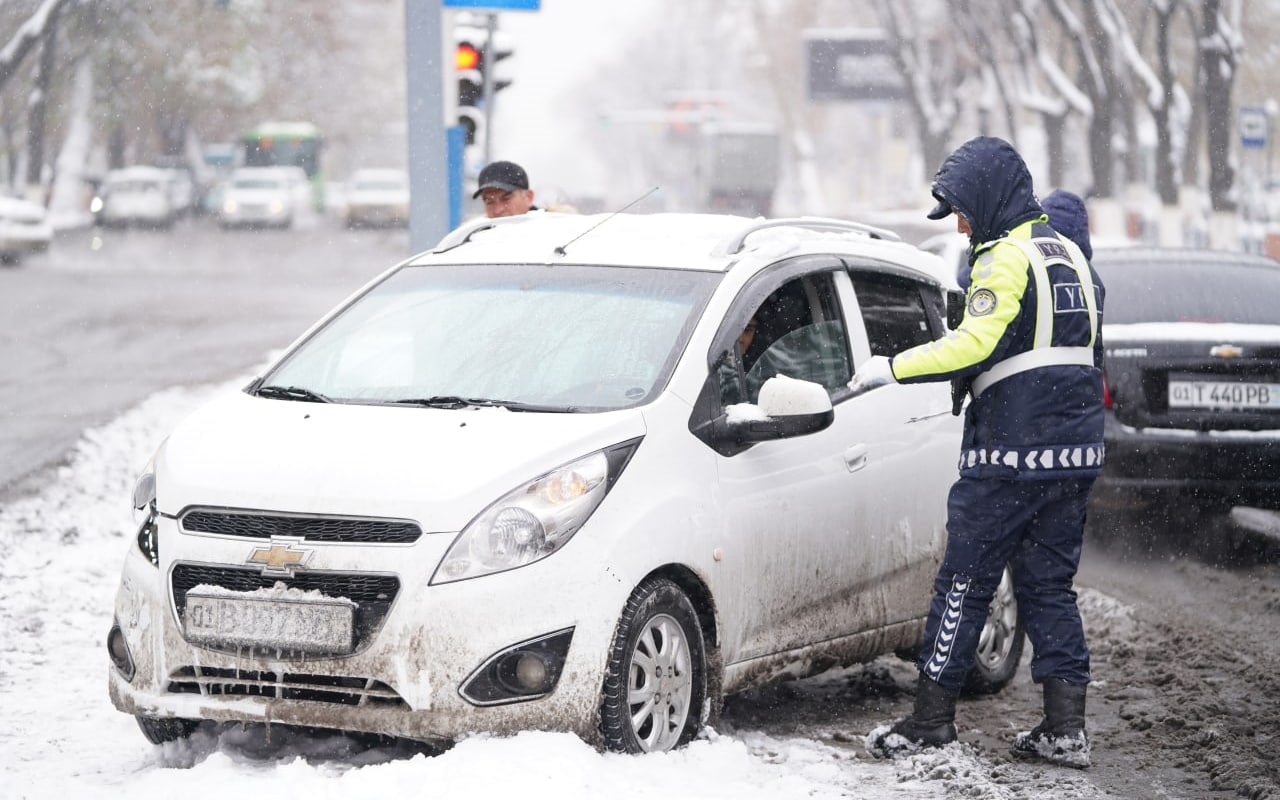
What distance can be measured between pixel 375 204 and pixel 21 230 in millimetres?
21708

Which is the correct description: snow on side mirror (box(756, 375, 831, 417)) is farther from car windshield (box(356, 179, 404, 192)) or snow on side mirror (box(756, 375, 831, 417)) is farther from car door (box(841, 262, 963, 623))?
car windshield (box(356, 179, 404, 192))

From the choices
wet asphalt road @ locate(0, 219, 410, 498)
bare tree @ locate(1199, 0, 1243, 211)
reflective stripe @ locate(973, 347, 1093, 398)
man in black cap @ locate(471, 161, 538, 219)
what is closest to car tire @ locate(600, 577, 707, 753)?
reflective stripe @ locate(973, 347, 1093, 398)

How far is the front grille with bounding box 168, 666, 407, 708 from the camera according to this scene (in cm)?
496

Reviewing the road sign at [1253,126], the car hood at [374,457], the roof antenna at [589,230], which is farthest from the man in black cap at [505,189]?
the road sign at [1253,126]

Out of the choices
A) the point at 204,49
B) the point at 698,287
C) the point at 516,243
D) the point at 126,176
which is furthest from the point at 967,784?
the point at 204,49

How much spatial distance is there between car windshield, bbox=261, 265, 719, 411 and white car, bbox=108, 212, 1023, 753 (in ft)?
0.04

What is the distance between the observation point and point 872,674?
7.33 metres

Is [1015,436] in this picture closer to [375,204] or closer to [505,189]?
[505,189]

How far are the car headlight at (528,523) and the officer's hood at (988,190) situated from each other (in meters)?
1.50

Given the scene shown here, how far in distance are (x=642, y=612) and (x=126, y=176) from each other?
164 feet

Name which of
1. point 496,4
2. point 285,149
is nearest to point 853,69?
point 285,149

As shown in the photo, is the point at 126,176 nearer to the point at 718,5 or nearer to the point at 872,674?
the point at 718,5

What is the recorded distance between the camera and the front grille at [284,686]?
4.96 meters

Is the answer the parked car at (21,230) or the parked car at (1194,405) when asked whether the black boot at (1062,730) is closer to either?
the parked car at (1194,405)
